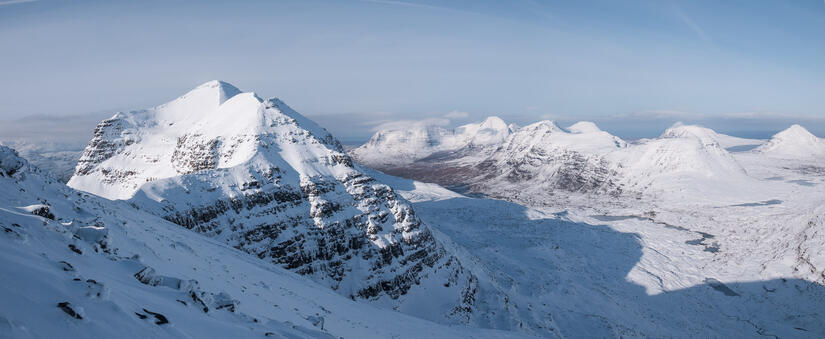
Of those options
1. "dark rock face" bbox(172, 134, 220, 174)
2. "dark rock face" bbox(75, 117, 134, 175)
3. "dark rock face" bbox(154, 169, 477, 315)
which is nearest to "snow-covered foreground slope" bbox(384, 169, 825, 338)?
"dark rock face" bbox(154, 169, 477, 315)

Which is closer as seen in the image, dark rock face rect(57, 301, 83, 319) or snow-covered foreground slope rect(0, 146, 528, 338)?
dark rock face rect(57, 301, 83, 319)

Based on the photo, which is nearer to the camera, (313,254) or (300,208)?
(313,254)

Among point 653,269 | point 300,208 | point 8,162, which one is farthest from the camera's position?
point 653,269

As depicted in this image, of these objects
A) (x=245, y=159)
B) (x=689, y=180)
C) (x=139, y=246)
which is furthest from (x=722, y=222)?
(x=139, y=246)

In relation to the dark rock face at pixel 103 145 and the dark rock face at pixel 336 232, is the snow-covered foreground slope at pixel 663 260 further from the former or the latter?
the dark rock face at pixel 103 145

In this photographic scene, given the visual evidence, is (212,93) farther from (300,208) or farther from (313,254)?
(313,254)

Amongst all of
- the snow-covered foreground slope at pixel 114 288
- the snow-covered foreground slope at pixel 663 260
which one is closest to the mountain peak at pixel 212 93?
the snow-covered foreground slope at pixel 663 260

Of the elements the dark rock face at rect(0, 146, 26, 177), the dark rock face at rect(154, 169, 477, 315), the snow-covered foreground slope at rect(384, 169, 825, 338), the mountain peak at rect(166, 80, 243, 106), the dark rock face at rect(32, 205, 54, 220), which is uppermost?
the mountain peak at rect(166, 80, 243, 106)

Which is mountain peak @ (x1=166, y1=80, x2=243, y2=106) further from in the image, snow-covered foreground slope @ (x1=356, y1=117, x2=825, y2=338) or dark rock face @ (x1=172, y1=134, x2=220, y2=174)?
snow-covered foreground slope @ (x1=356, y1=117, x2=825, y2=338)

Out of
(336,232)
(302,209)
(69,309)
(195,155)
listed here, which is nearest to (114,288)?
(69,309)
